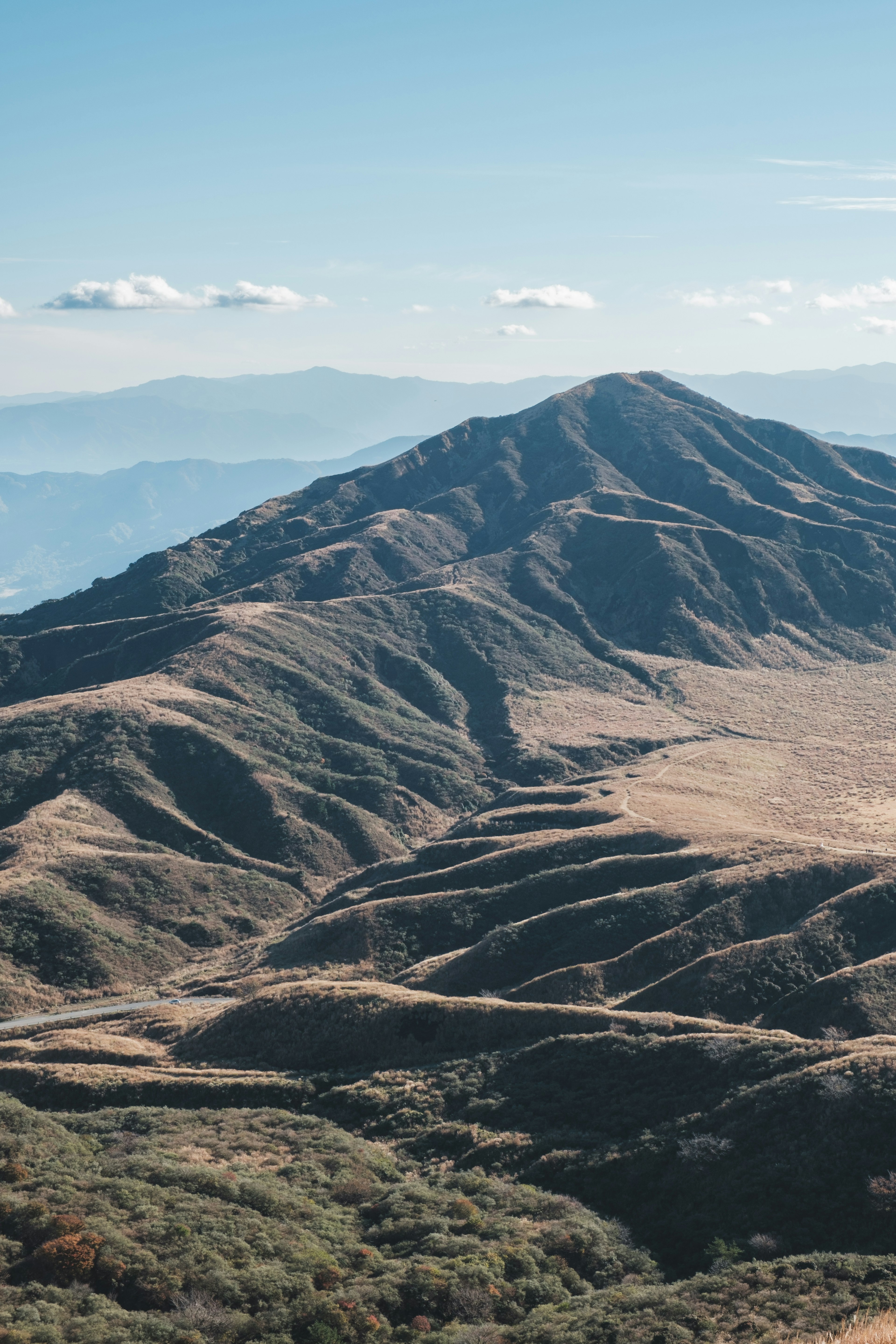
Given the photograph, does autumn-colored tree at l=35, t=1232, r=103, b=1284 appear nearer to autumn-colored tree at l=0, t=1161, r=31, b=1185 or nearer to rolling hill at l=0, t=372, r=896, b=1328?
rolling hill at l=0, t=372, r=896, b=1328

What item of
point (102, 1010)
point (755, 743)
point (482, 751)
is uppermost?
point (755, 743)

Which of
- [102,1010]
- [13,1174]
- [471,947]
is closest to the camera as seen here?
[13,1174]

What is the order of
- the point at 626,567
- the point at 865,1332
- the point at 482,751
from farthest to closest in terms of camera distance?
the point at 626,567 < the point at 482,751 < the point at 865,1332

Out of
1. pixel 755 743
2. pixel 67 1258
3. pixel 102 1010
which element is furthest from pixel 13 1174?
pixel 755 743

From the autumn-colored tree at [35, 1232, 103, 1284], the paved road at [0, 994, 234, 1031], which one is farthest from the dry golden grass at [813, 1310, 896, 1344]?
the paved road at [0, 994, 234, 1031]

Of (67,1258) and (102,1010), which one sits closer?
(67,1258)

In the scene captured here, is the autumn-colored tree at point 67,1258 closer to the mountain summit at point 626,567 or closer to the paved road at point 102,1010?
the paved road at point 102,1010

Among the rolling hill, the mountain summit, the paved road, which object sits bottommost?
the paved road

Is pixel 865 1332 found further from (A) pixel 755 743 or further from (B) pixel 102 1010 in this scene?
(A) pixel 755 743

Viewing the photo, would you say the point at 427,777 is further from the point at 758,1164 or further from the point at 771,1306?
the point at 771,1306
